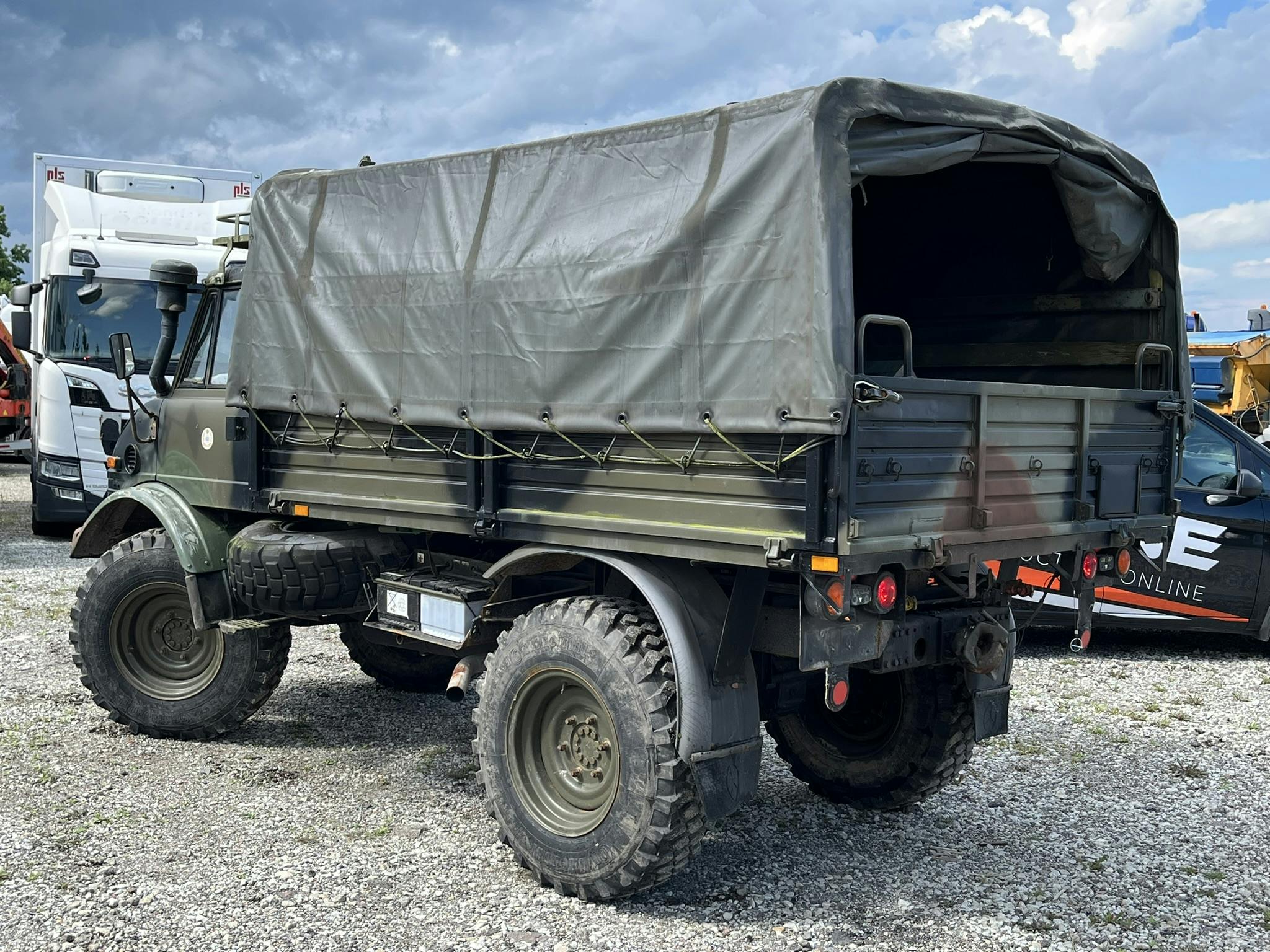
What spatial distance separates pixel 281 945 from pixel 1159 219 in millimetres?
4411

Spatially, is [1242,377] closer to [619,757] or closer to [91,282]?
[91,282]

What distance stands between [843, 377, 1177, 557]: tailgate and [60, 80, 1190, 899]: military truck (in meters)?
0.02

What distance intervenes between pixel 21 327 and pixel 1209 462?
8.44 meters

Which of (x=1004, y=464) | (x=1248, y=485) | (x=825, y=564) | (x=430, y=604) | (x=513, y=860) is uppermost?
(x=1004, y=464)

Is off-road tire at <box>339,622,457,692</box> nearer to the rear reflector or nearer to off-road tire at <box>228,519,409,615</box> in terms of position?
off-road tire at <box>228,519,409,615</box>

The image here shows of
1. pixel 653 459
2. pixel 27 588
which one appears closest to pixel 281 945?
pixel 653 459

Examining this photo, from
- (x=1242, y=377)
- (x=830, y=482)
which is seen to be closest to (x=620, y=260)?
(x=830, y=482)

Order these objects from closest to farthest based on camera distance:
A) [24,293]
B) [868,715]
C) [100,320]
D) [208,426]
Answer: [868,715] < [208,426] < [24,293] < [100,320]

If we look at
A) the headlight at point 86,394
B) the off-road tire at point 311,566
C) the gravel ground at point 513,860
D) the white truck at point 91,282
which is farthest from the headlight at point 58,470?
the off-road tire at point 311,566

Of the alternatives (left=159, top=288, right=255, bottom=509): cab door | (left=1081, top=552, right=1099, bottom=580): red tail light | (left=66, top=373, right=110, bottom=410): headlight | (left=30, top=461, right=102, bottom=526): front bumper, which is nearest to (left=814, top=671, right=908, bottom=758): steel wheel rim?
(left=1081, top=552, right=1099, bottom=580): red tail light

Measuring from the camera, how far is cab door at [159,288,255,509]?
6000 millimetres

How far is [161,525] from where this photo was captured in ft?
21.8

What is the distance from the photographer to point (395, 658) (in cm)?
725

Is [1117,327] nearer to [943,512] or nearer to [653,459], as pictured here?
[943,512]
